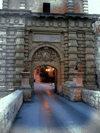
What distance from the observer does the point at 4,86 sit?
12.0 metres

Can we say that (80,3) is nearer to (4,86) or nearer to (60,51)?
(60,51)

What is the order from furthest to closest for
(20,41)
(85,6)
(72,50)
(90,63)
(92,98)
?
1. (85,6)
2. (90,63)
3. (72,50)
4. (20,41)
5. (92,98)

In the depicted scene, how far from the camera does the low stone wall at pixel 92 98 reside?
22.4 feet

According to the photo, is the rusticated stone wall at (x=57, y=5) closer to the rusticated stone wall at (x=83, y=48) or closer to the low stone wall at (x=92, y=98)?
the rusticated stone wall at (x=83, y=48)

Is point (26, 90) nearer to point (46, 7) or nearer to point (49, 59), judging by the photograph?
point (49, 59)

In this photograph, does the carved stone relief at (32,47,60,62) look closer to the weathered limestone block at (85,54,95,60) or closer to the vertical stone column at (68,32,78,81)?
the vertical stone column at (68,32,78,81)

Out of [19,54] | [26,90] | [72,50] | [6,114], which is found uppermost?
[72,50]

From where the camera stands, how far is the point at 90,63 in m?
13.2

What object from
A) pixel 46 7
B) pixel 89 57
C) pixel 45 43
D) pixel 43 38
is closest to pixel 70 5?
pixel 46 7

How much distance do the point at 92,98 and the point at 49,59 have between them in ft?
23.4

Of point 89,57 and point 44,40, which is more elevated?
point 44,40

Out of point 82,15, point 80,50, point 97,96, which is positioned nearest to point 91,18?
point 82,15

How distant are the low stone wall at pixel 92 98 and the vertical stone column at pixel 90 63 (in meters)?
4.16

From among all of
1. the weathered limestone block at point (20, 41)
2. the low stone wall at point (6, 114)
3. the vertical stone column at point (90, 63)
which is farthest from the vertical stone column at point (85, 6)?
the low stone wall at point (6, 114)
